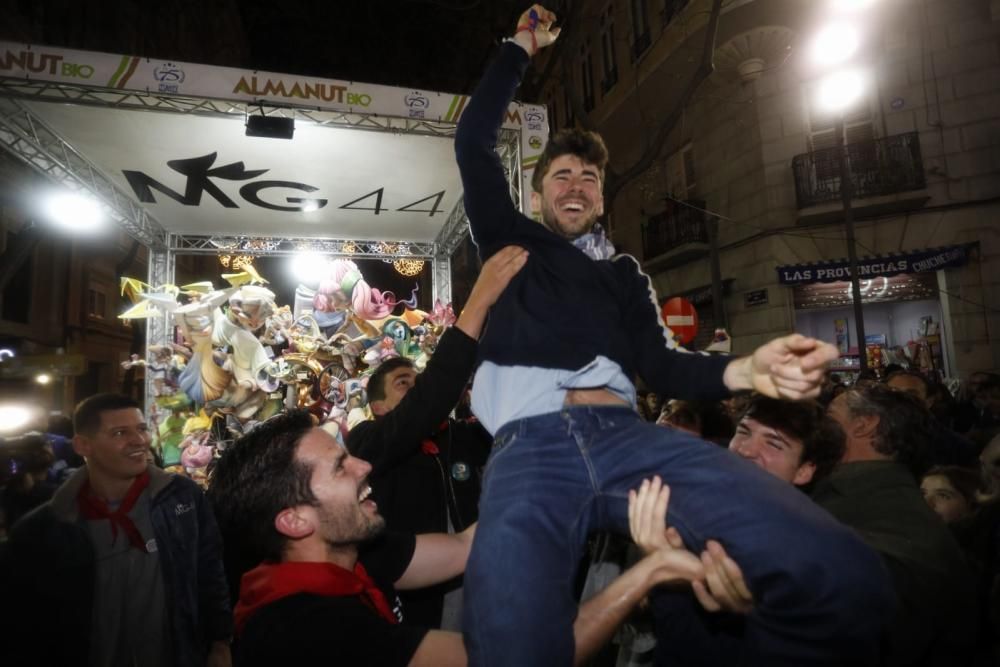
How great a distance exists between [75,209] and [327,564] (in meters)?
7.35

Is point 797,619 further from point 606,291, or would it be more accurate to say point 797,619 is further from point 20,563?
point 20,563

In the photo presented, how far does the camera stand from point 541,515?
1262mm

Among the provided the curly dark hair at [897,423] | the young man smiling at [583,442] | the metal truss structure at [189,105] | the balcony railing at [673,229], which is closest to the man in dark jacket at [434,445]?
the young man smiling at [583,442]

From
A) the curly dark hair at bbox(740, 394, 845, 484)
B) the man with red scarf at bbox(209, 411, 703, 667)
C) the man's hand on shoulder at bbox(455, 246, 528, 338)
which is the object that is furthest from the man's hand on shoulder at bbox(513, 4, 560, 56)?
the curly dark hair at bbox(740, 394, 845, 484)

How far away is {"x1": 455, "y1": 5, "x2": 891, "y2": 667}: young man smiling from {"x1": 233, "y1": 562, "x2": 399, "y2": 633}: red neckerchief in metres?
0.61

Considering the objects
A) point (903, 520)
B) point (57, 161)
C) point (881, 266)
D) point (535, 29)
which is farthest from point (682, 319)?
point (57, 161)

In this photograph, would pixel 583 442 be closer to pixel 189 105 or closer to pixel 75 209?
pixel 189 105

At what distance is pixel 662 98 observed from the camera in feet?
47.3

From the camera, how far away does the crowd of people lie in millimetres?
1193

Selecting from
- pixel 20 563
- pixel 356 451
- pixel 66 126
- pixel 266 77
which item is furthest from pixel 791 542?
pixel 66 126

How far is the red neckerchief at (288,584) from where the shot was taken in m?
1.62

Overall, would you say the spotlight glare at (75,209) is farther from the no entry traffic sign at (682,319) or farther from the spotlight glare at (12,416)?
the no entry traffic sign at (682,319)

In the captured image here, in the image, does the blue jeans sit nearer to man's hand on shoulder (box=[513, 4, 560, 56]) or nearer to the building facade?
man's hand on shoulder (box=[513, 4, 560, 56])

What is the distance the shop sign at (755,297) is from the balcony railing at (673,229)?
182 centimetres
